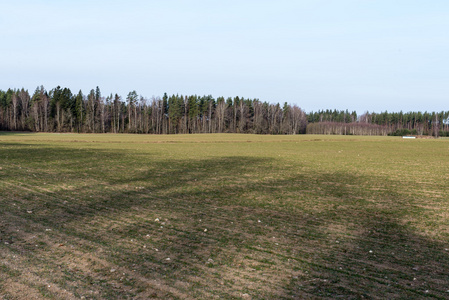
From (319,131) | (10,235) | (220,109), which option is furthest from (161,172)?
(319,131)

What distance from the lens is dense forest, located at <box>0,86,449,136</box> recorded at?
139 metres

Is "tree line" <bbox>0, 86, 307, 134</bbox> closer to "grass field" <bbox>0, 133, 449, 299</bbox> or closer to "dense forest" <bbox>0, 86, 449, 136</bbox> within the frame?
"dense forest" <bbox>0, 86, 449, 136</bbox>

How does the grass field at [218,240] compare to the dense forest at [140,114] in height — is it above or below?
below

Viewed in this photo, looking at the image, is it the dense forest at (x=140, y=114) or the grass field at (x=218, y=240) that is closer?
the grass field at (x=218, y=240)

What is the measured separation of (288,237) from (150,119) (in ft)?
508

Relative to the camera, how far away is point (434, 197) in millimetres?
16453

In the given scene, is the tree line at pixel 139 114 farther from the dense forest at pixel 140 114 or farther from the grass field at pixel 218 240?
the grass field at pixel 218 240

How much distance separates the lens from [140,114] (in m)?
154

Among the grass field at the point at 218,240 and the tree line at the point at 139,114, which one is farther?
the tree line at the point at 139,114

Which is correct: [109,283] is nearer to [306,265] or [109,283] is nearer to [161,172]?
[306,265]

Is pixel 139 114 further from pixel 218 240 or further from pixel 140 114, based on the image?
pixel 218 240

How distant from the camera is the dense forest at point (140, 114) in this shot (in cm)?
13900

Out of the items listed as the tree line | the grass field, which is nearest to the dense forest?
the tree line

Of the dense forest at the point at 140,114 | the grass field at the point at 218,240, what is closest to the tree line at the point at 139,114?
the dense forest at the point at 140,114
